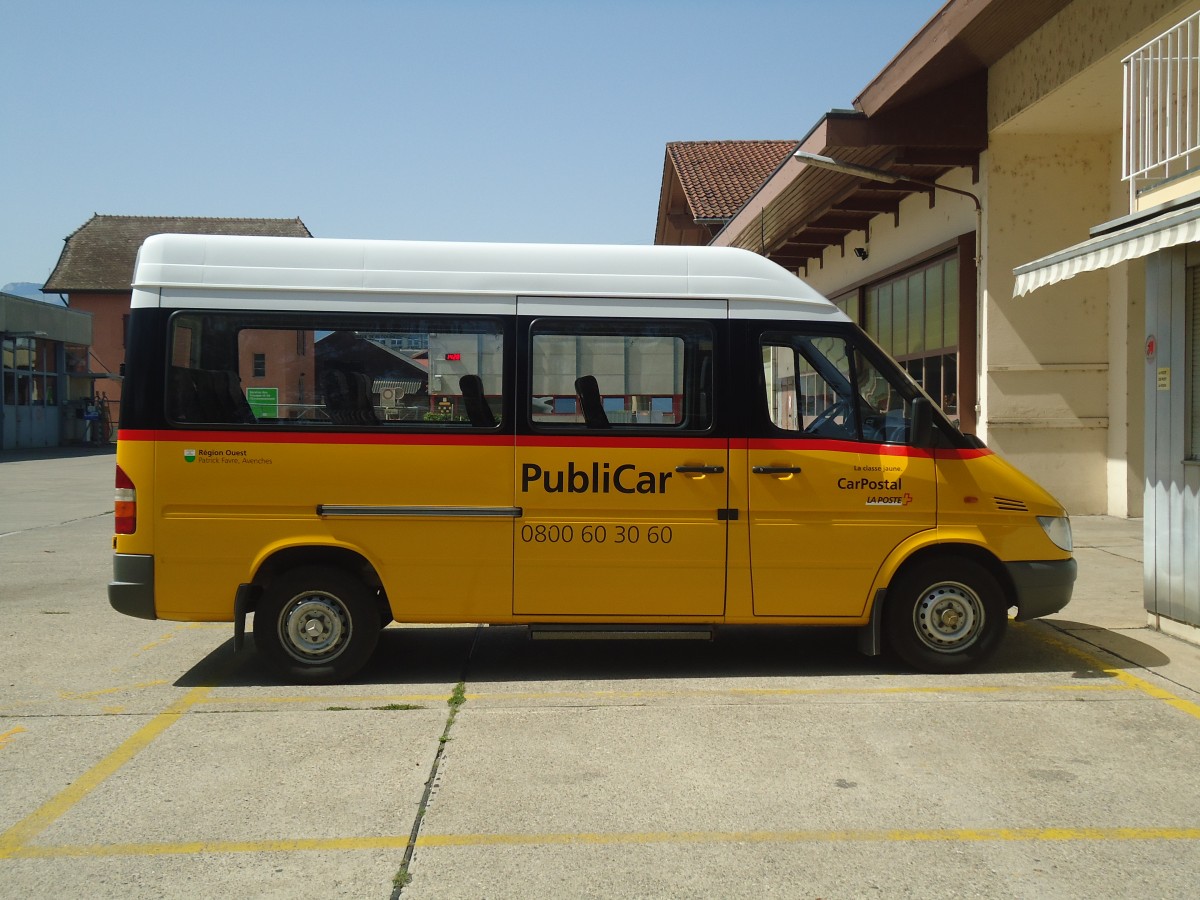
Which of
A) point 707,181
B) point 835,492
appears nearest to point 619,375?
point 835,492

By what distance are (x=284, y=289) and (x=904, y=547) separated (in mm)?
3936

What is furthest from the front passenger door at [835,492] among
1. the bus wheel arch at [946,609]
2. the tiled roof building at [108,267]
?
the tiled roof building at [108,267]

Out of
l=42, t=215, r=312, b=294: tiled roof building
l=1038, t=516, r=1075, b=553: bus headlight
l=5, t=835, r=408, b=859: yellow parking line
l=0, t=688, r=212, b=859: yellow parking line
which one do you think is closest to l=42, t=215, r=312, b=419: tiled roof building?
l=42, t=215, r=312, b=294: tiled roof building

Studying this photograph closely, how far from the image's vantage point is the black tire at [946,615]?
6.66m

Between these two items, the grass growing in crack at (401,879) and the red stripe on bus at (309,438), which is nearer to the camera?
the grass growing in crack at (401,879)

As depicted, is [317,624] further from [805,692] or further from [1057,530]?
[1057,530]

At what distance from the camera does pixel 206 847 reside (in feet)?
13.7

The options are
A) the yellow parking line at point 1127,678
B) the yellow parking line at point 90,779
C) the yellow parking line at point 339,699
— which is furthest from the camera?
the yellow parking line at point 339,699

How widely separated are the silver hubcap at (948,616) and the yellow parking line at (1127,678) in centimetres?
90

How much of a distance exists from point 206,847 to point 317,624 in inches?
96.0

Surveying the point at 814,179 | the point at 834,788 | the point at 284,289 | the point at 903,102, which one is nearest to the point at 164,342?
the point at 284,289

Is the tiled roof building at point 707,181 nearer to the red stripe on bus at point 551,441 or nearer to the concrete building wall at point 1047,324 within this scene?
the concrete building wall at point 1047,324

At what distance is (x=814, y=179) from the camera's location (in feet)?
52.8

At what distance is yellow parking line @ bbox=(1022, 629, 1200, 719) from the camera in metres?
6.06
